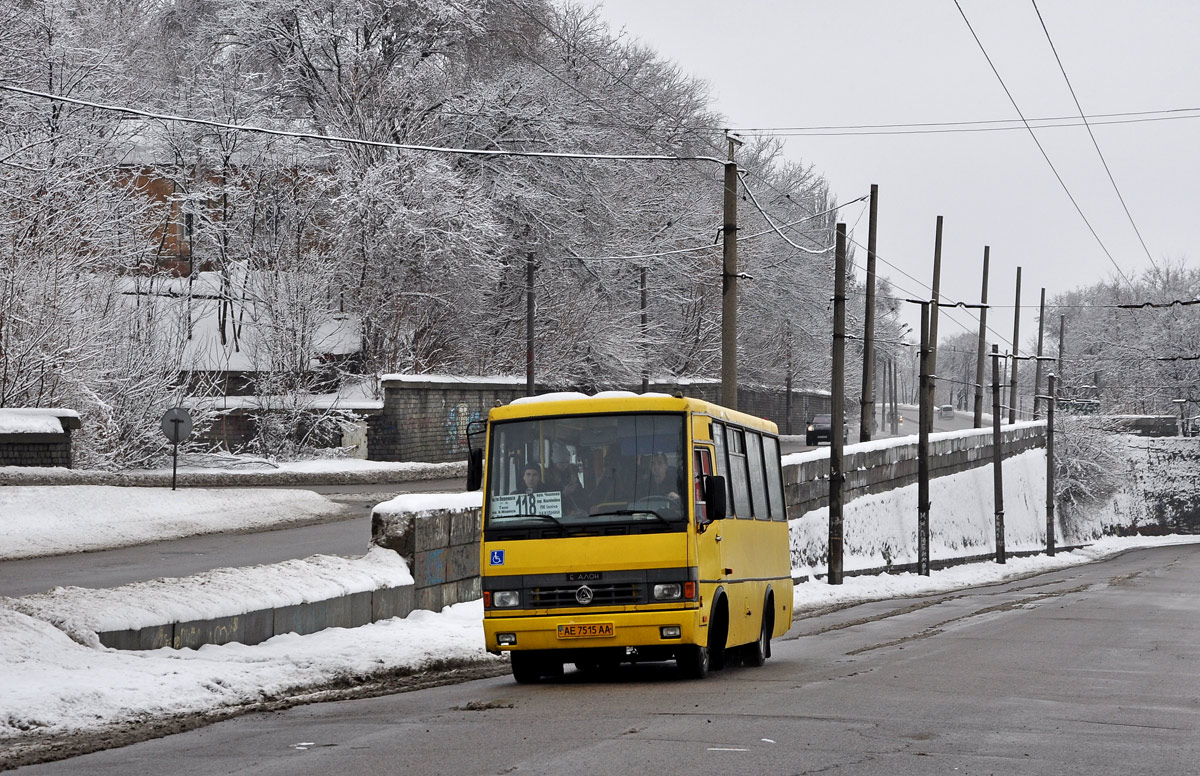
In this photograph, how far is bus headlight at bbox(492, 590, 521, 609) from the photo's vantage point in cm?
1255

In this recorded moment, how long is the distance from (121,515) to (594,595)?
50.9 feet

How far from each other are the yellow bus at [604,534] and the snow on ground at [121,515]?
10752 mm

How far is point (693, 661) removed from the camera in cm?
1273

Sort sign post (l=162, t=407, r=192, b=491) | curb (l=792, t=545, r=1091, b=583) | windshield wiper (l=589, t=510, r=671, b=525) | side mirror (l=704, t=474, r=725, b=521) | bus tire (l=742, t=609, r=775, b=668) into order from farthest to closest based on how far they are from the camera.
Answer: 1. curb (l=792, t=545, r=1091, b=583)
2. sign post (l=162, t=407, r=192, b=491)
3. bus tire (l=742, t=609, r=775, b=668)
4. side mirror (l=704, t=474, r=725, b=521)
5. windshield wiper (l=589, t=510, r=671, b=525)

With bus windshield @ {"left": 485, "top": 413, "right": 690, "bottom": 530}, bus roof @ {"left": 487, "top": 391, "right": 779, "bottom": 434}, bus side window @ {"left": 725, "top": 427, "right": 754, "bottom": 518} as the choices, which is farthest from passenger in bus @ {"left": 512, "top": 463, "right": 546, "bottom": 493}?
bus side window @ {"left": 725, "top": 427, "right": 754, "bottom": 518}

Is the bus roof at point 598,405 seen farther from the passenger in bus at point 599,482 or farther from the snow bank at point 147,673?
the snow bank at point 147,673

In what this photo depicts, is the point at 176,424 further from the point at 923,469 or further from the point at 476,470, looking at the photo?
the point at 923,469

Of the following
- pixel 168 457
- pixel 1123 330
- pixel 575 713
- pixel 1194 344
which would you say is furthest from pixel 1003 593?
pixel 1123 330

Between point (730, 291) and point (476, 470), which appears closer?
point (476, 470)

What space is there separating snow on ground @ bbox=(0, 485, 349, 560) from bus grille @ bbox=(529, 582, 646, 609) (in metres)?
11.2

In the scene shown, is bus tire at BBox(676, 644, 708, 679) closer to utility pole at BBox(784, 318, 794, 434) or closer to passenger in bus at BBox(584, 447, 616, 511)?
passenger in bus at BBox(584, 447, 616, 511)

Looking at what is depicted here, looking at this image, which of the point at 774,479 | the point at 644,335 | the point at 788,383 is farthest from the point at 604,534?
the point at 788,383

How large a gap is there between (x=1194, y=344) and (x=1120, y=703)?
306 ft

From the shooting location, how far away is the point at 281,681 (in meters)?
Answer: 12.0
